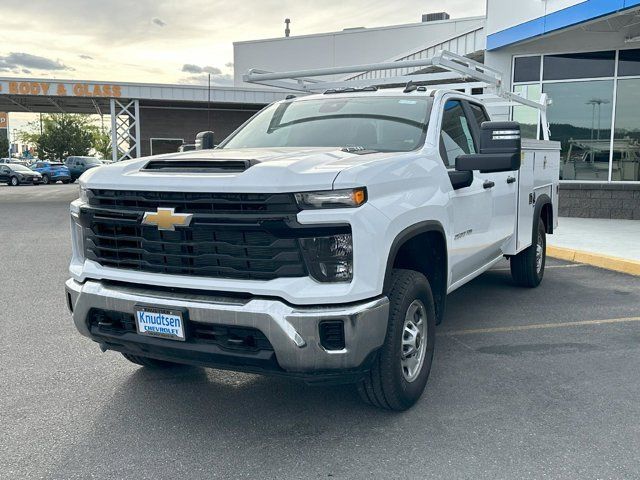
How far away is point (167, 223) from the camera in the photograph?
3.29 meters

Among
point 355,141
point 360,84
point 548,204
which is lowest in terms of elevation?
point 548,204

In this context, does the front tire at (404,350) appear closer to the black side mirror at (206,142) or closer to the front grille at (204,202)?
the front grille at (204,202)

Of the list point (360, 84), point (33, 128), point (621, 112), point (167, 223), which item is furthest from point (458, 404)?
point (33, 128)

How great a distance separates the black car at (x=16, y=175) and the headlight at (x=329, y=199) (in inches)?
1434

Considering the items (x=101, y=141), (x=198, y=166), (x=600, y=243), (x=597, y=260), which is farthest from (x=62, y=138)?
(x=198, y=166)

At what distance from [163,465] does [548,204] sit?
562 cm

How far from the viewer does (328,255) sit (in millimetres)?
3127

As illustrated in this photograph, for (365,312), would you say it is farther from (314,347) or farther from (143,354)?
(143,354)

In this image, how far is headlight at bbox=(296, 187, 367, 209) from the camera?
3109mm

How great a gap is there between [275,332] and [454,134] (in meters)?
2.56

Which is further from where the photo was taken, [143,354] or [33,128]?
[33,128]

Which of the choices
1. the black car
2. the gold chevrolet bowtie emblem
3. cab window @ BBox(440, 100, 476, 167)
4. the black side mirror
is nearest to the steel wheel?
cab window @ BBox(440, 100, 476, 167)

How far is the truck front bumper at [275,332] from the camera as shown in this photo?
3072 millimetres

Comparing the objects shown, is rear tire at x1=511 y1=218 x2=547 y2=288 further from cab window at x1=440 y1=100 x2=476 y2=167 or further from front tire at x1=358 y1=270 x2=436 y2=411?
front tire at x1=358 y1=270 x2=436 y2=411
